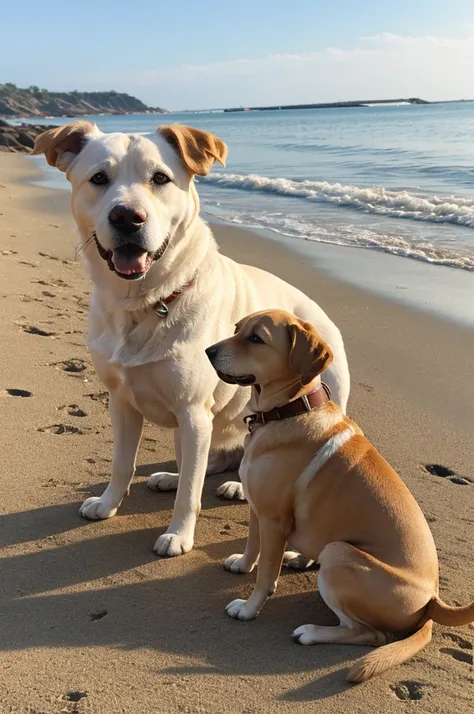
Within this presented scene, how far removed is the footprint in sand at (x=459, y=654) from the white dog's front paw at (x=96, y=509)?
1880 millimetres

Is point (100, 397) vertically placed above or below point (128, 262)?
below

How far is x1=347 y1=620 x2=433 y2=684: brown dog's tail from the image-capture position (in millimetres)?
2590

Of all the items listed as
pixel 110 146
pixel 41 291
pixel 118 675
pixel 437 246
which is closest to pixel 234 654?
pixel 118 675

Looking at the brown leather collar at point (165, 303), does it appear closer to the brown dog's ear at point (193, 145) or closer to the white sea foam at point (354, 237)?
the brown dog's ear at point (193, 145)

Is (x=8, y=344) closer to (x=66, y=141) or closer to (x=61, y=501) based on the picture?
(x=61, y=501)

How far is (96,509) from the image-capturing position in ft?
12.7

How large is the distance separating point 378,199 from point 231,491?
11.9m

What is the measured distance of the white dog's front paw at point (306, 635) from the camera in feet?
9.35

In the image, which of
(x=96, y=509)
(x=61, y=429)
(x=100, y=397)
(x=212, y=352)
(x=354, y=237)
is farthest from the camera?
(x=354, y=237)

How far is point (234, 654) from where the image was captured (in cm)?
279

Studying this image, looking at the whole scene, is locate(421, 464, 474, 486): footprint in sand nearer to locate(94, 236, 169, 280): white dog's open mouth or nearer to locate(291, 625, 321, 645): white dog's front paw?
locate(291, 625, 321, 645): white dog's front paw

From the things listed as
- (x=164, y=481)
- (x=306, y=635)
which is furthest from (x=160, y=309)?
(x=306, y=635)

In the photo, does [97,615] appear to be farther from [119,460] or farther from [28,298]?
[28,298]

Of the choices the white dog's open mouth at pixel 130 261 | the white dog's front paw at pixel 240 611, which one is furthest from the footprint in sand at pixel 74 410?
the white dog's front paw at pixel 240 611
